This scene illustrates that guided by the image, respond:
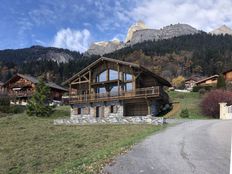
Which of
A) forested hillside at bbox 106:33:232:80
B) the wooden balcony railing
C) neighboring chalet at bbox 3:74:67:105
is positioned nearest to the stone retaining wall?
the wooden balcony railing

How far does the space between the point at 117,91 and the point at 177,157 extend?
105 ft

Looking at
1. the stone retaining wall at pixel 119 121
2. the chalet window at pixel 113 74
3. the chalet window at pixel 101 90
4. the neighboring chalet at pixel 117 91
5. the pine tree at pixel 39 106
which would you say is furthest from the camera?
the chalet window at pixel 101 90

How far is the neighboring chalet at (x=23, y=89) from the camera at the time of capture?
7562 centimetres

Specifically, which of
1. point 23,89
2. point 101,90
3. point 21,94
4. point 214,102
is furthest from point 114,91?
point 23,89

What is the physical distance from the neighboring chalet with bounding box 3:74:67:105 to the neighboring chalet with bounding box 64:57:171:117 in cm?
2653

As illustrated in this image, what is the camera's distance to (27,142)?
2547 cm

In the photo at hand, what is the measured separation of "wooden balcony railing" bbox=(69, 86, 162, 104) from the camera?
4291 centimetres

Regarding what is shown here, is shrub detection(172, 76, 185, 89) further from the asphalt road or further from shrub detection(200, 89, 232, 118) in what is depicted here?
the asphalt road

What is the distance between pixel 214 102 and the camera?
143ft

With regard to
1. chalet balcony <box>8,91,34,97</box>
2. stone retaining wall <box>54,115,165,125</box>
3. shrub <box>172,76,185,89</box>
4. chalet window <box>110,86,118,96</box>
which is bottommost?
stone retaining wall <box>54,115,165,125</box>

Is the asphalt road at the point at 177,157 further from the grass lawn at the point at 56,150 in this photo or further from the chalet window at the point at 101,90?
the chalet window at the point at 101,90

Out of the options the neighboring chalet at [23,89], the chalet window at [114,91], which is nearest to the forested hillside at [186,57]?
the neighboring chalet at [23,89]

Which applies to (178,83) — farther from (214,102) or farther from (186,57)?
(214,102)

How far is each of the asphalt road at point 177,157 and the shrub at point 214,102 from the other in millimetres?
22622
